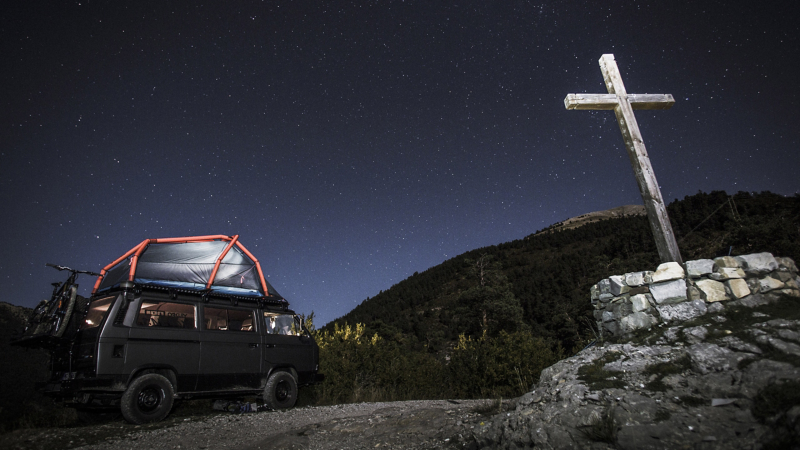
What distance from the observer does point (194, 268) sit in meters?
7.62

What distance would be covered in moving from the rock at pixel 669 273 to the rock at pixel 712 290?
227mm

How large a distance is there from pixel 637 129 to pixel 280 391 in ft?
27.0

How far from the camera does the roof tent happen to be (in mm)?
6785

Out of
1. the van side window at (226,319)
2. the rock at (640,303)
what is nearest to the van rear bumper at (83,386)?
the van side window at (226,319)

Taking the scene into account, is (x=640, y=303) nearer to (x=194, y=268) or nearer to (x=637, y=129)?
(x=637, y=129)

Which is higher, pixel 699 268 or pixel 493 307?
pixel 493 307

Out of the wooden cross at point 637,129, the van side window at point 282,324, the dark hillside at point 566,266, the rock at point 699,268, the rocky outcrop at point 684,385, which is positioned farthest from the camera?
the dark hillside at point 566,266

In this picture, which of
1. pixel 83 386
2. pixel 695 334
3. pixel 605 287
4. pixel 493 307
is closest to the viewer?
pixel 695 334

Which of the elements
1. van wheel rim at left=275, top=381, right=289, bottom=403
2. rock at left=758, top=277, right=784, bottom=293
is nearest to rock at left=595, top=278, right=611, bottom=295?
rock at left=758, top=277, right=784, bottom=293

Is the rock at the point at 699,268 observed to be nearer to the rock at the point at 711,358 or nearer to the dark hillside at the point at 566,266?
the rock at the point at 711,358

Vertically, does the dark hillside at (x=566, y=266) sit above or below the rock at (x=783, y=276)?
above

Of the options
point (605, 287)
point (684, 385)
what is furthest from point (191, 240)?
point (684, 385)

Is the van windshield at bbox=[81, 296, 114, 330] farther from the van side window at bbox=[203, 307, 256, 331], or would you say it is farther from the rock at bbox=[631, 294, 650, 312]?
the rock at bbox=[631, 294, 650, 312]

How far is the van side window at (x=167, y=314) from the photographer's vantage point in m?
6.56
